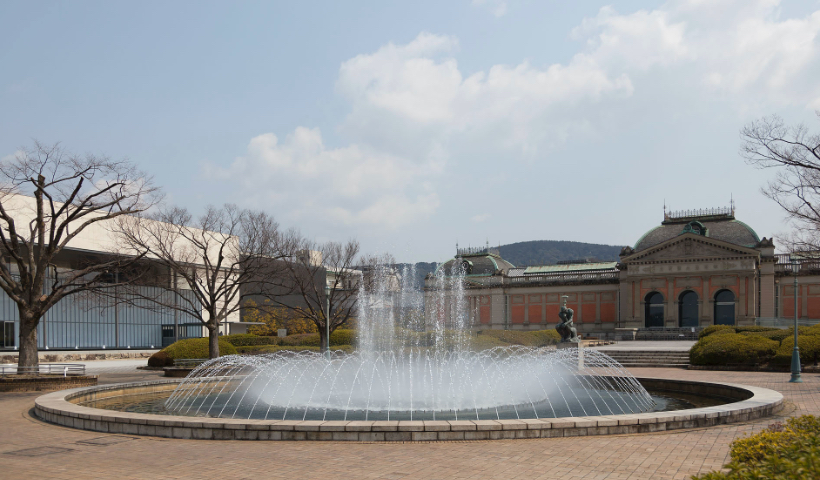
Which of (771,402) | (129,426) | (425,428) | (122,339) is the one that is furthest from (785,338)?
(122,339)

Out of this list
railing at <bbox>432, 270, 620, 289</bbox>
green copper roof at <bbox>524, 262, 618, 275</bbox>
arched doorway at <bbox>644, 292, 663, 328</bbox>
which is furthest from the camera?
green copper roof at <bbox>524, 262, 618, 275</bbox>

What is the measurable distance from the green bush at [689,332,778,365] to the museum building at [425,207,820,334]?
92.7 ft

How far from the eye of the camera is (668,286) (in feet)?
202

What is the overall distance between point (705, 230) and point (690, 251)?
294 cm

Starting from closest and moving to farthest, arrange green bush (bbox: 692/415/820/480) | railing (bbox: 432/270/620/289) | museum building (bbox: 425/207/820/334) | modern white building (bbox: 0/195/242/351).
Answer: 1. green bush (bbox: 692/415/820/480)
2. modern white building (bbox: 0/195/242/351)
3. museum building (bbox: 425/207/820/334)
4. railing (bbox: 432/270/620/289)

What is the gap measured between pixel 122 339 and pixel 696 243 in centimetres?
5045

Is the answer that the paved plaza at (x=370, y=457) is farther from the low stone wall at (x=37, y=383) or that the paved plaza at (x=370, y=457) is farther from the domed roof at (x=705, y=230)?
the domed roof at (x=705, y=230)

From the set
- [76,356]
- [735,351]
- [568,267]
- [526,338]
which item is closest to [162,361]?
[76,356]

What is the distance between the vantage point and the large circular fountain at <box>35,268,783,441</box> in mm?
10258

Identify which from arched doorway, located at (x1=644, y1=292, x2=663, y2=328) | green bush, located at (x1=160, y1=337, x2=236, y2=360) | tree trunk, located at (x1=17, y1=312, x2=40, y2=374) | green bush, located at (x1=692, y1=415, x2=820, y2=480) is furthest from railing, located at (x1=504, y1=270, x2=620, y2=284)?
green bush, located at (x1=692, y1=415, x2=820, y2=480)

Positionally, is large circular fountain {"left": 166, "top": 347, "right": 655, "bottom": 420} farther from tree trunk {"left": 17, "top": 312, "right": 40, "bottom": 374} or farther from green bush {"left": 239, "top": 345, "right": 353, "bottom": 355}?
green bush {"left": 239, "top": 345, "right": 353, "bottom": 355}

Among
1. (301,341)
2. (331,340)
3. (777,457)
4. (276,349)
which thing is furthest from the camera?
(301,341)

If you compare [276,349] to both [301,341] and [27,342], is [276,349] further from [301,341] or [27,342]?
[27,342]

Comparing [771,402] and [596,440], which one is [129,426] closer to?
[596,440]
